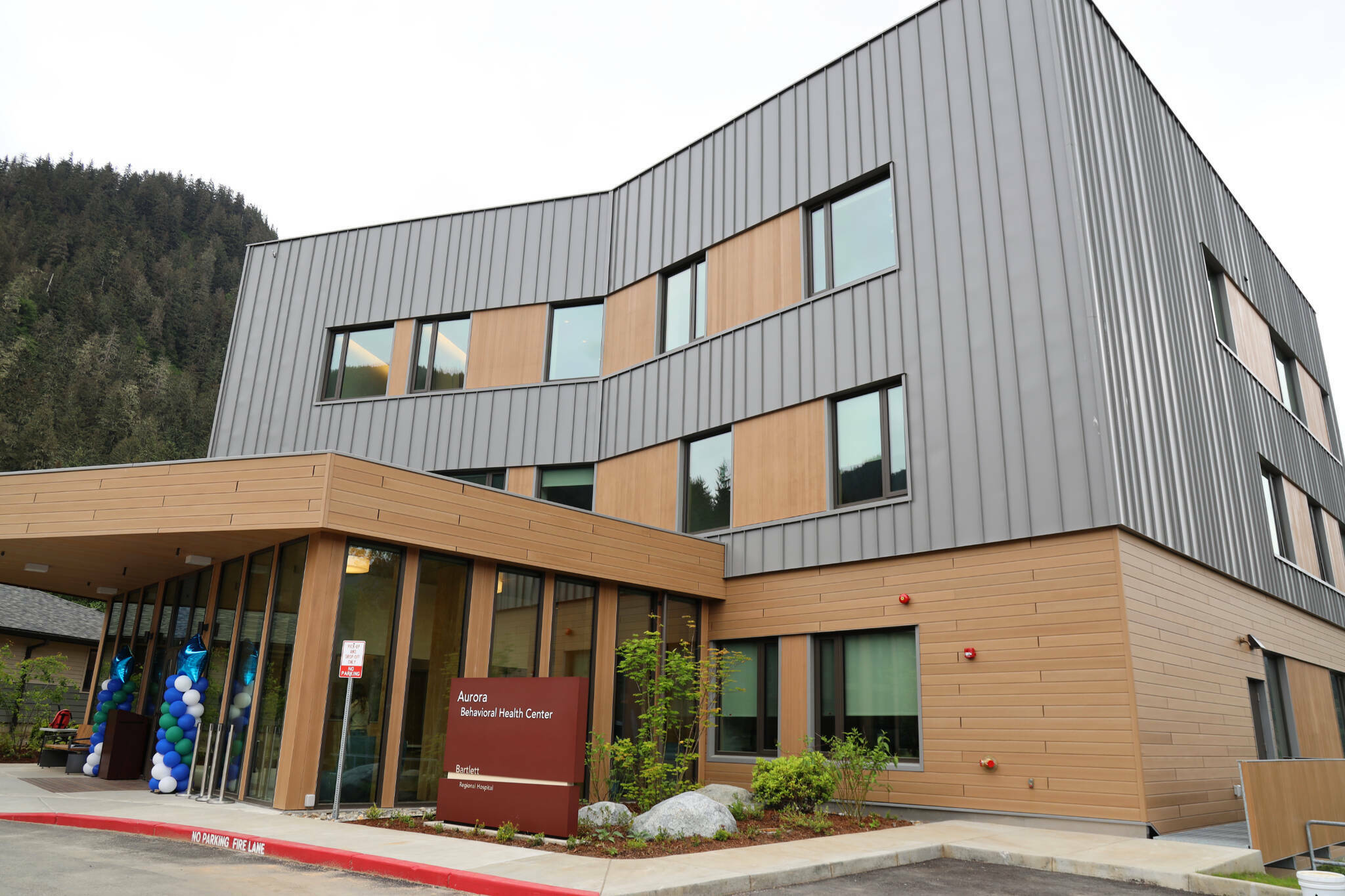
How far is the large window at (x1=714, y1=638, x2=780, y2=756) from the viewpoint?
507 inches

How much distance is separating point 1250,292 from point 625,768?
15.2 m

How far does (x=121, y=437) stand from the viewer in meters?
60.5

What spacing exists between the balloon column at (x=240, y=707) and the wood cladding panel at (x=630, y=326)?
877cm

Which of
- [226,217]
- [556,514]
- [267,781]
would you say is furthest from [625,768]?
[226,217]

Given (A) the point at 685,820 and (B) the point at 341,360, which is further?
(B) the point at 341,360

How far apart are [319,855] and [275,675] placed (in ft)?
11.7

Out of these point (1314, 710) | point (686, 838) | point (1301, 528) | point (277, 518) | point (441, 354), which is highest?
point (441, 354)

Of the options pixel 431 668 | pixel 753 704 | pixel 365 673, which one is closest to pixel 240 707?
pixel 365 673

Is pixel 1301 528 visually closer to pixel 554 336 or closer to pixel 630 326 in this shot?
pixel 630 326

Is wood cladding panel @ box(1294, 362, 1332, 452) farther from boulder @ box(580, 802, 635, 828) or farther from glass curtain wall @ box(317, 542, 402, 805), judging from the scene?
glass curtain wall @ box(317, 542, 402, 805)

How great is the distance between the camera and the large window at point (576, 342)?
17.9 metres

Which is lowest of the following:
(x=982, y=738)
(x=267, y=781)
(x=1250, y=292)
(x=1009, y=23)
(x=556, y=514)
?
(x=267, y=781)

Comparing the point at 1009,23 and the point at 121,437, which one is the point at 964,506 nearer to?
the point at 1009,23

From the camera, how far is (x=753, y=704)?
520 inches
